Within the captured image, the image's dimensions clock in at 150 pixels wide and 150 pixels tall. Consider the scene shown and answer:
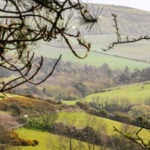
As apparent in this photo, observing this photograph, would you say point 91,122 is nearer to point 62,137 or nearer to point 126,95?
point 62,137

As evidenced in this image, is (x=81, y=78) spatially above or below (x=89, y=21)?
below

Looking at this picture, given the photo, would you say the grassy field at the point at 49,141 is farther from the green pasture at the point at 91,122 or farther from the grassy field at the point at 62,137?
the green pasture at the point at 91,122

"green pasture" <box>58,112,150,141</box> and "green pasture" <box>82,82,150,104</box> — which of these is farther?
"green pasture" <box>82,82,150,104</box>

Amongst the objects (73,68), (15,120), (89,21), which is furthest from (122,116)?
(73,68)

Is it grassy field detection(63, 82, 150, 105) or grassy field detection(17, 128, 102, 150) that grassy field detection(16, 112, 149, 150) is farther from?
grassy field detection(63, 82, 150, 105)

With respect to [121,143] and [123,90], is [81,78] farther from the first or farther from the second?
[121,143]

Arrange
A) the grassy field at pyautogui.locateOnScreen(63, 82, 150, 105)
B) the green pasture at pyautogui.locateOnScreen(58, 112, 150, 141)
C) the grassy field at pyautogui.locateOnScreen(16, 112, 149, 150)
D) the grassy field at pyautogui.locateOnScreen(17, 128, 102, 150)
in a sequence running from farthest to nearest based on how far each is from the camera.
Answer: the grassy field at pyautogui.locateOnScreen(63, 82, 150, 105) → the green pasture at pyautogui.locateOnScreen(58, 112, 150, 141) → the grassy field at pyautogui.locateOnScreen(16, 112, 149, 150) → the grassy field at pyautogui.locateOnScreen(17, 128, 102, 150)

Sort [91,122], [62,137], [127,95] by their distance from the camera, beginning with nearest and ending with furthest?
[62,137]
[91,122]
[127,95]

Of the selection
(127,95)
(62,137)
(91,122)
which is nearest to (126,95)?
(127,95)

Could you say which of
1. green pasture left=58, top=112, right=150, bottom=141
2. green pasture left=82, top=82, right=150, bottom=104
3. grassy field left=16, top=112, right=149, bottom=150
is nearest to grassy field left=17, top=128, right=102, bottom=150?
grassy field left=16, top=112, right=149, bottom=150

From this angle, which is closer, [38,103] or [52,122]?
[52,122]

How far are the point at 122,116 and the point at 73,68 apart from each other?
102120mm

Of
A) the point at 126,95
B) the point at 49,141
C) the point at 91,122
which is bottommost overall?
the point at 126,95

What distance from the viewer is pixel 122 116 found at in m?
87.8
